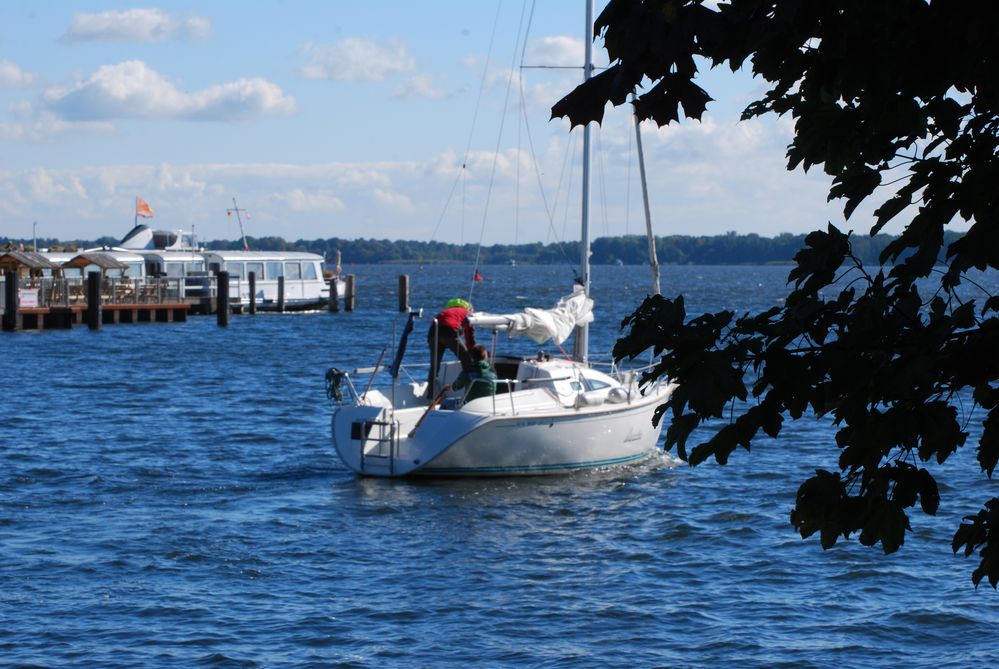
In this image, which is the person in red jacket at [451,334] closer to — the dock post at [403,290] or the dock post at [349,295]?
the dock post at [403,290]

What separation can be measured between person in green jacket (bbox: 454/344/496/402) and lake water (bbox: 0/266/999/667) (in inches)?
49.4

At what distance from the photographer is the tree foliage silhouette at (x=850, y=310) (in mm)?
4383

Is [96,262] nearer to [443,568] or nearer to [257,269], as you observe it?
[257,269]

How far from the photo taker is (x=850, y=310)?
4805 millimetres

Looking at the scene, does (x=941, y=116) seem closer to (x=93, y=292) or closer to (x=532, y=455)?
(x=532, y=455)

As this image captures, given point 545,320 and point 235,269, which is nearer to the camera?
point 545,320

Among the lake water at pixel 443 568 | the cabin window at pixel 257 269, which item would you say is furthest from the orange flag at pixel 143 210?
the lake water at pixel 443 568

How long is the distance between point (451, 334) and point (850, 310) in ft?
51.3

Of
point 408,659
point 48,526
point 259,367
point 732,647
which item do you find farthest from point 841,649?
point 259,367

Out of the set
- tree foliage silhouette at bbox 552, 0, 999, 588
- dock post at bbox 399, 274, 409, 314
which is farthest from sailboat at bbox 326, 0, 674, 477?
dock post at bbox 399, 274, 409, 314

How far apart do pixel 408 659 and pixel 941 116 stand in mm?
7391

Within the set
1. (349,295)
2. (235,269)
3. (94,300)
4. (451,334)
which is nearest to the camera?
(451,334)

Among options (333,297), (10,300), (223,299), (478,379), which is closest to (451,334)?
(478,379)

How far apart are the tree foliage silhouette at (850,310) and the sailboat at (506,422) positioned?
13.8 m
